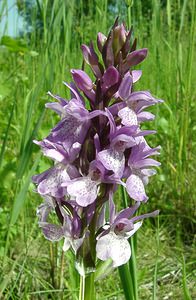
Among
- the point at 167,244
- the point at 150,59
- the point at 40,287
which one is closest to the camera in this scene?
the point at 40,287

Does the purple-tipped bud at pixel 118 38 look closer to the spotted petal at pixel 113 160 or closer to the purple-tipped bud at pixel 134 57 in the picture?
the purple-tipped bud at pixel 134 57

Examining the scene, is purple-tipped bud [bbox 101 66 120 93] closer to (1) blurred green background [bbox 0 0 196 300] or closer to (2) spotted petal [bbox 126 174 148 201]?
(2) spotted petal [bbox 126 174 148 201]

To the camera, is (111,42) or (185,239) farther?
(185,239)

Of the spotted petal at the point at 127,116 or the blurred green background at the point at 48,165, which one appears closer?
the spotted petal at the point at 127,116

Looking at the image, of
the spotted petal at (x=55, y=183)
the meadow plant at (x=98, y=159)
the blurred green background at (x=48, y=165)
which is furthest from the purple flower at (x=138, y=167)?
the blurred green background at (x=48, y=165)

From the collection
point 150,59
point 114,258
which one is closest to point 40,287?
point 114,258

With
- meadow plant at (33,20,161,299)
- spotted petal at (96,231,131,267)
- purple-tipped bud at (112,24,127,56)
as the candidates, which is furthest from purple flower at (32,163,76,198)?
purple-tipped bud at (112,24,127,56)

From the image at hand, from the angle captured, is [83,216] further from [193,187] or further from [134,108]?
[193,187]

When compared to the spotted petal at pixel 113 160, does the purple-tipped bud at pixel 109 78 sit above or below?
above

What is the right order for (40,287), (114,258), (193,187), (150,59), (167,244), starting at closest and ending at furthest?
(114,258), (40,287), (167,244), (193,187), (150,59)
